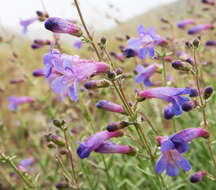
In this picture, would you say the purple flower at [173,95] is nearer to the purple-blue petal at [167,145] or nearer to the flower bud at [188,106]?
the flower bud at [188,106]

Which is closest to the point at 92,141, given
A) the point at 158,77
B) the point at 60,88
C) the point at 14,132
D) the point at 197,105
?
the point at 60,88

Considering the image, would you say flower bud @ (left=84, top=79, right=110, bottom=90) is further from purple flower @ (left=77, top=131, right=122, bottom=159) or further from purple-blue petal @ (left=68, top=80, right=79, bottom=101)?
purple flower @ (left=77, top=131, right=122, bottom=159)

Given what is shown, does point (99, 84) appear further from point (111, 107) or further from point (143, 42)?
point (143, 42)

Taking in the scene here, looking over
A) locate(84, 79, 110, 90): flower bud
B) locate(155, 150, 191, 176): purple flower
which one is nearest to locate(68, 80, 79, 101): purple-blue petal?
locate(84, 79, 110, 90): flower bud

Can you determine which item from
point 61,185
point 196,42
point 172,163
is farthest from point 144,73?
point 61,185

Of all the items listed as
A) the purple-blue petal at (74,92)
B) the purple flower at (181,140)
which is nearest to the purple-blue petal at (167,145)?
the purple flower at (181,140)

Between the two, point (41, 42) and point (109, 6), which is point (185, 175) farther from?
point (109, 6)

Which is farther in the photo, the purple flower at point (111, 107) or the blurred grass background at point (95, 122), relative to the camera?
the blurred grass background at point (95, 122)
